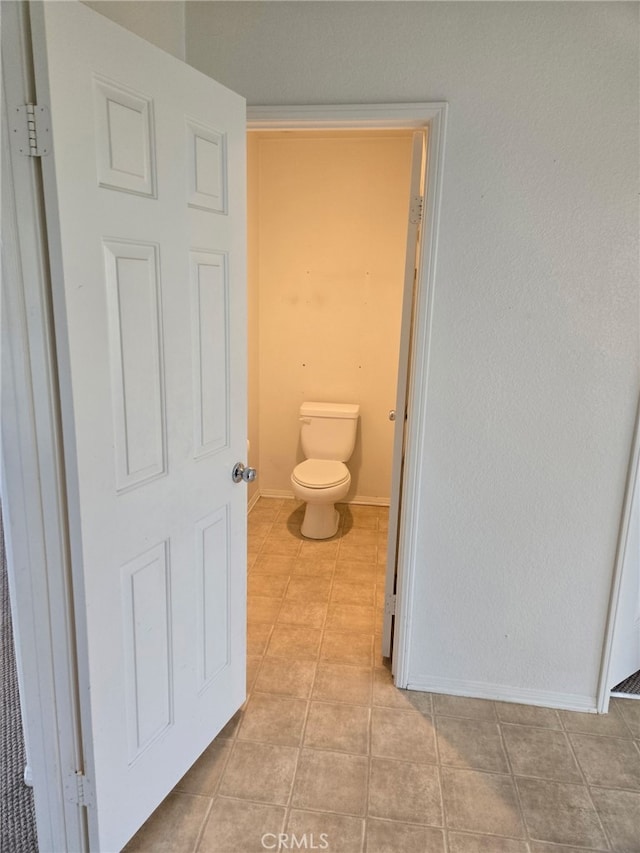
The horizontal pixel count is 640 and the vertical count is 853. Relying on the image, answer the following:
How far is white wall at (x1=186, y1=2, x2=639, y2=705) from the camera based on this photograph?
1802 mm

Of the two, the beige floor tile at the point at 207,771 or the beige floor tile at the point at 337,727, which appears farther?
the beige floor tile at the point at 337,727

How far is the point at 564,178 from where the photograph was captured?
1.85 metres

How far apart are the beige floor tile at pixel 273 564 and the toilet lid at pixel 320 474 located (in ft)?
1.38

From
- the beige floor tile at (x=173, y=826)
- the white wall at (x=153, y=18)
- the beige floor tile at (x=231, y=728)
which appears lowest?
the beige floor tile at (x=173, y=826)

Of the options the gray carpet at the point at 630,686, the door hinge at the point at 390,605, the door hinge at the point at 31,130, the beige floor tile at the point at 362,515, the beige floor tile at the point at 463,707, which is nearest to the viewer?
the door hinge at the point at 31,130

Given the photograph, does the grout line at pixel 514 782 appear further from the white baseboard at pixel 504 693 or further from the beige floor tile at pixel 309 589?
the beige floor tile at pixel 309 589

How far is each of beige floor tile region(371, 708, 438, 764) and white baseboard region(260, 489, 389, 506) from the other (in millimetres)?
2042

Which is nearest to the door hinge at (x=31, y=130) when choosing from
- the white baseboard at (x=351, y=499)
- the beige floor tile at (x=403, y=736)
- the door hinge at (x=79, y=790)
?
the door hinge at (x=79, y=790)

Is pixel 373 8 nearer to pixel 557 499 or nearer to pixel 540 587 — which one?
pixel 557 499

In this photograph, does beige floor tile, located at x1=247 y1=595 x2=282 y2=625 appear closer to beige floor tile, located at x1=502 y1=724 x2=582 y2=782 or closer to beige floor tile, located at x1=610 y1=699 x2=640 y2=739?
beige floor tile, located at x1=502 y1=724 x2=582 y2=782


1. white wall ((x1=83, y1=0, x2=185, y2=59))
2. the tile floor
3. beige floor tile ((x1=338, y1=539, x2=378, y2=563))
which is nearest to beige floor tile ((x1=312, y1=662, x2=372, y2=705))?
the tile floor

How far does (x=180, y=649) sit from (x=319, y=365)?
2.52 m

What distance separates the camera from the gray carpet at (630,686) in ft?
7.49

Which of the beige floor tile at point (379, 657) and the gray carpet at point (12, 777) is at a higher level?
the beige floor tile at point (379, 657)
